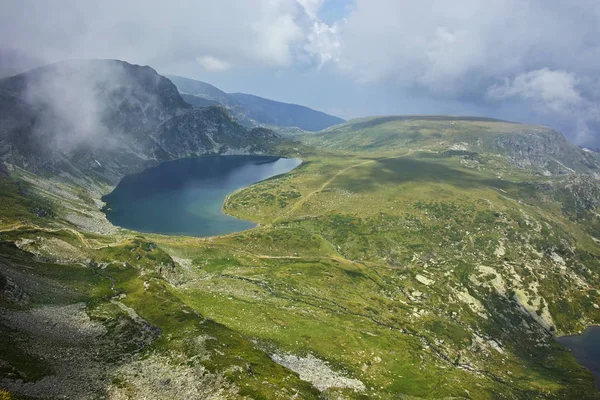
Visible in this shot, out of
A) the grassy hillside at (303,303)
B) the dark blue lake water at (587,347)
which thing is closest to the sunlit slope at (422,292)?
the grassy hillside at (303,303)

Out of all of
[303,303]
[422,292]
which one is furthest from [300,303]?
[422,292]

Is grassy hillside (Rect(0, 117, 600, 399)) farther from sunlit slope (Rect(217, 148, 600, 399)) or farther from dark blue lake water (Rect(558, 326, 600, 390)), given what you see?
dark blue lake water (Rect(558, 326, 600, 390))

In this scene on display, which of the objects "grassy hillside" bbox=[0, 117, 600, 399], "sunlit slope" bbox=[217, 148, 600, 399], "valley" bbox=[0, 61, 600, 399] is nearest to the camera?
"valley" bbox=[0, 61, 600, 399]

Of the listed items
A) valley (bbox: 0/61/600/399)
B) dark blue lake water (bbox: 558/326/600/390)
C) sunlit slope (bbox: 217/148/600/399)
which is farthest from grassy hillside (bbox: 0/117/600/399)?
dark blue lake water (bbox: 558/326/600/390)

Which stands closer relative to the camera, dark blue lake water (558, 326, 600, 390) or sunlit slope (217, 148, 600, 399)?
sunlit slope (217, 148, 600, 399)

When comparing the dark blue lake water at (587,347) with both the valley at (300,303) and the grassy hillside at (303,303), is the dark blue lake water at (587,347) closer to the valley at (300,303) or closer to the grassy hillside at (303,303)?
the valley at (300,303)

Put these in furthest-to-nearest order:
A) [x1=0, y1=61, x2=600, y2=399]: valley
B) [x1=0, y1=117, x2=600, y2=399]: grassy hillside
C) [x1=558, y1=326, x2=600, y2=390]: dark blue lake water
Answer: [x1=558, y1=326, x2=600, y2=390]: dark blue lake water, [x1=0, y1=117, x2=600, y2=399]: grassy hillside, [x1=0, y1=61, x2=600, y2=399]: valley

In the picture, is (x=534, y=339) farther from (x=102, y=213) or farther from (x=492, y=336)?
(x=102, y=213)
